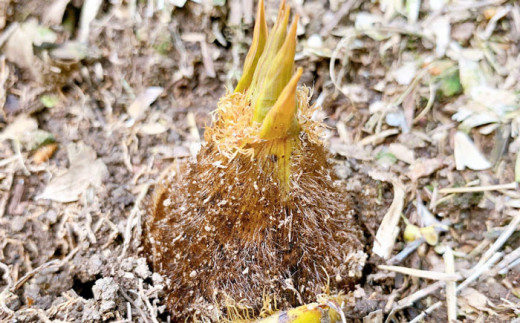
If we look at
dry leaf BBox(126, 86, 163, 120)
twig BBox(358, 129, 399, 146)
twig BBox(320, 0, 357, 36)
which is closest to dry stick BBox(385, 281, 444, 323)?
twig BBox(358, 129, 399, 146)

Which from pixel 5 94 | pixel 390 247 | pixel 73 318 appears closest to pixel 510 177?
pixel 390 247

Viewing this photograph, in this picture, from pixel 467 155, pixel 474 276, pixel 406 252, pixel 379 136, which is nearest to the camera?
pixel 474 276

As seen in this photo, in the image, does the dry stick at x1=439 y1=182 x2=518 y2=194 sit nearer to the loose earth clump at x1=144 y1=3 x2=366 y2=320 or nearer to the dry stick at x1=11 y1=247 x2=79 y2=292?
the loose earth clump at x1=144 y1=3 x2=366 y2=320

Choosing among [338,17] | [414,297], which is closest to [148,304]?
[414,297]

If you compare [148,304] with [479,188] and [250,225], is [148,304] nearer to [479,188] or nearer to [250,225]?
[250,225]

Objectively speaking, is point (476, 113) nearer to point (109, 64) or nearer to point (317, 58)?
point (317, 58)

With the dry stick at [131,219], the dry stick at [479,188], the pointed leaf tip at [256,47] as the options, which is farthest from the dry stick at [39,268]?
the dry stick at [479,188]
